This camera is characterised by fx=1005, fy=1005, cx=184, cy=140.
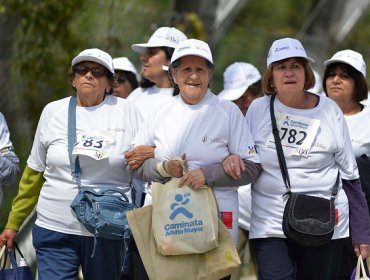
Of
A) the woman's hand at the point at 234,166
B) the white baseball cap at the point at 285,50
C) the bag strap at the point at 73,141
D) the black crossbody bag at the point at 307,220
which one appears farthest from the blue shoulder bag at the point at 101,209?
the white baseball cap at the point at 285,50

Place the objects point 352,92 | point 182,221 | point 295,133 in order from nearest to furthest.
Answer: point 182,221 → point 295,133 → point 352,92

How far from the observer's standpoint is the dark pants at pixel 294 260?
608cm

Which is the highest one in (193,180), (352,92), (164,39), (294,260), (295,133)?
(164,39)

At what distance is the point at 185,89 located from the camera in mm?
6035

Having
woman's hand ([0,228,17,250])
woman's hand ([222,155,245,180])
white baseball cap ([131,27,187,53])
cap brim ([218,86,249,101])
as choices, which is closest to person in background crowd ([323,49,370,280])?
cap brim ([218,86,249,101])

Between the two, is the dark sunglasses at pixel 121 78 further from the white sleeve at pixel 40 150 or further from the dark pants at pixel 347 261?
the dark pants at pixel 347 261

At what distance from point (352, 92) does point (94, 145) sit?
7.01 ft

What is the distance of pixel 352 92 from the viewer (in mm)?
7270

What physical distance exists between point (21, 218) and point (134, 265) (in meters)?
0.93

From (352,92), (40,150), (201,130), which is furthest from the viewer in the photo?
(352,92)

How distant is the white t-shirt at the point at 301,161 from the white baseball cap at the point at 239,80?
1.77 m

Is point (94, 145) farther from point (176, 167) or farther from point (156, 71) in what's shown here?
point (156, 71)

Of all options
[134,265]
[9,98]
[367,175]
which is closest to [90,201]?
[134,265]

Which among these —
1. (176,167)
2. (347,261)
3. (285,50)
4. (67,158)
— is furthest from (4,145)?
(347,261)
